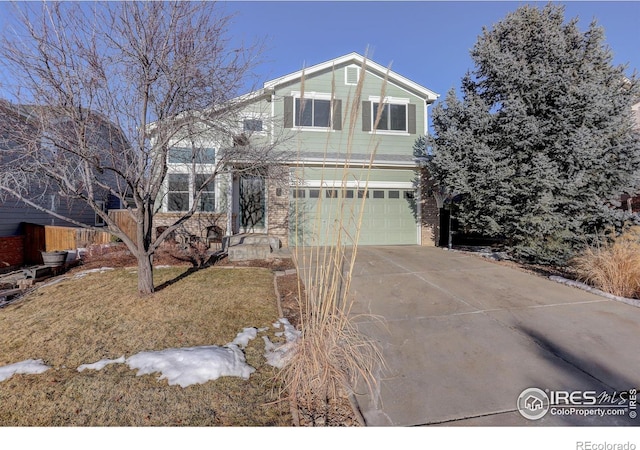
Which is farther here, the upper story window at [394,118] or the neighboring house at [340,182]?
the upper story window at [394,118]

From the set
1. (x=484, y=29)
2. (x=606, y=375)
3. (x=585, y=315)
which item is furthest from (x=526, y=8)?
(x=606, y=375)

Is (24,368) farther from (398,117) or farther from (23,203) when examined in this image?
(398,117)

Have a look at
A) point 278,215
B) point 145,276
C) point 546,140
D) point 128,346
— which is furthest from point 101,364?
point 546,140

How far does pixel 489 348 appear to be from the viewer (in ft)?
9.86

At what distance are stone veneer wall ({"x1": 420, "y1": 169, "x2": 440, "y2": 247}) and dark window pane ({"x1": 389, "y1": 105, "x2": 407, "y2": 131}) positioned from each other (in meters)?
2.20

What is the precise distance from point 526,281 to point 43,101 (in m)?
7.85

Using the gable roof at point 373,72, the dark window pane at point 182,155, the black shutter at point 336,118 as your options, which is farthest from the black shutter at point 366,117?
the dark window pane at point 182,155

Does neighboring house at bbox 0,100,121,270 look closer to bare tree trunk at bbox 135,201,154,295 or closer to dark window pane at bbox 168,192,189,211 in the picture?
bare tree trunk at bbox 135,201,154,295

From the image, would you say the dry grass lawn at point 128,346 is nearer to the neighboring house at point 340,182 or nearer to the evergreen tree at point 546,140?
the neighboring house at point 340,182

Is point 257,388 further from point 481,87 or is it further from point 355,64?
point 355,64

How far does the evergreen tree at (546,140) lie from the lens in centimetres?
682

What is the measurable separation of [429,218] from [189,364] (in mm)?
9426

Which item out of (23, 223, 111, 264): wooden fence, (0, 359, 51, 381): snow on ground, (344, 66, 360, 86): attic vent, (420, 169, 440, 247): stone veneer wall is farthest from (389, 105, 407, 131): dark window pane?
(0, 359, 51, 381): snow on ground

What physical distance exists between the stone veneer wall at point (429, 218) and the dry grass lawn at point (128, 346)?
6.75m
